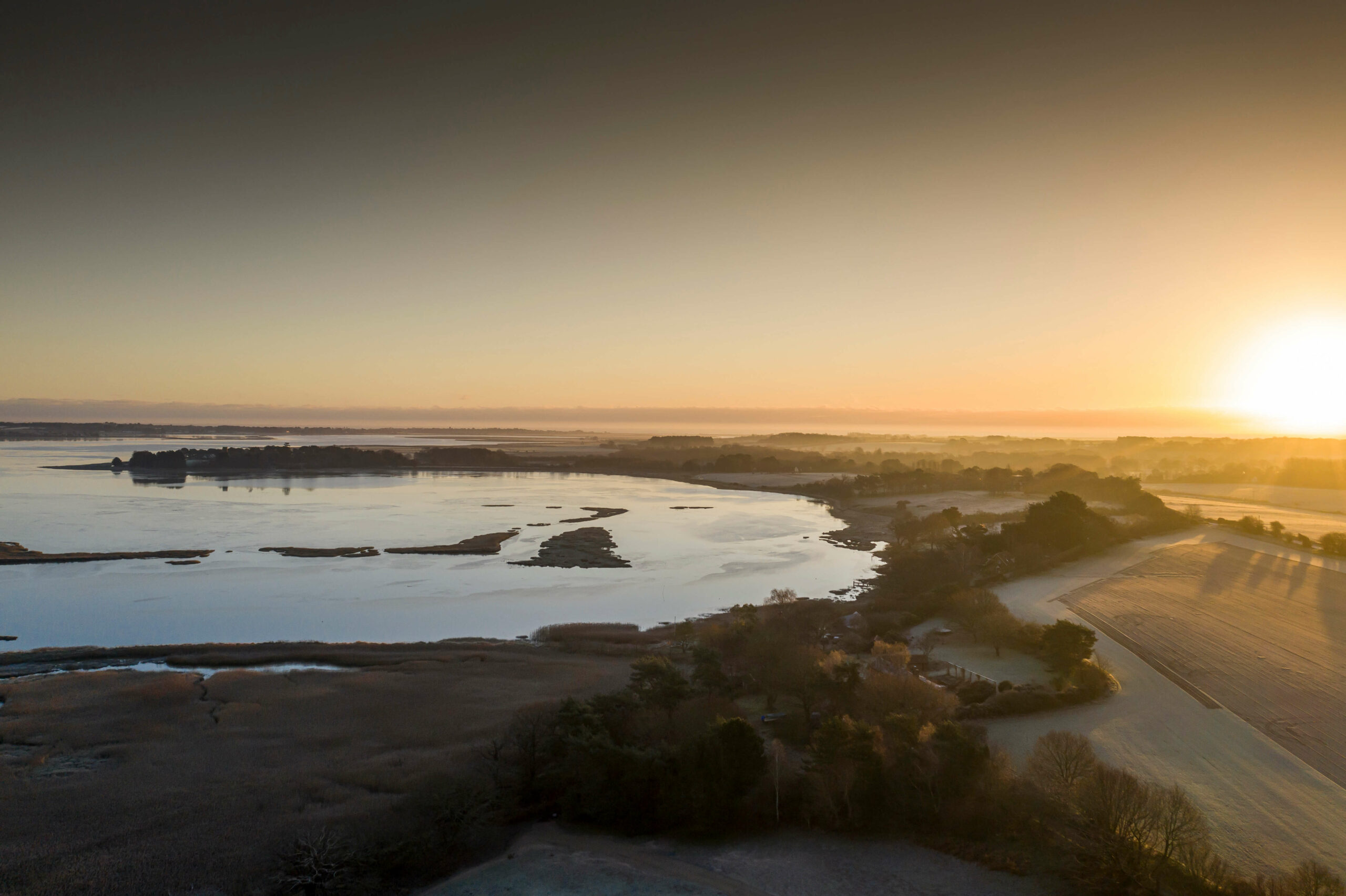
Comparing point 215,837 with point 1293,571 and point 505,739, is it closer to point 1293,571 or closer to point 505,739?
point 505,739

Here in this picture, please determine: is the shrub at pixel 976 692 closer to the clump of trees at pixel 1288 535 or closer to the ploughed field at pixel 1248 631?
the ploughed field at pixel 1248 631

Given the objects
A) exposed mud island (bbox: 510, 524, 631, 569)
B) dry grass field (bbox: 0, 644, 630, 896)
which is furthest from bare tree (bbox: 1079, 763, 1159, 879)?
exposed mud island (bbox: 510, 524, 631, 569)

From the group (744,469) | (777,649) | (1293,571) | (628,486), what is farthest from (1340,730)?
(744,469)

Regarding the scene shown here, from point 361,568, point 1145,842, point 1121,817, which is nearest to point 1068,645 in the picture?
point 1145,842

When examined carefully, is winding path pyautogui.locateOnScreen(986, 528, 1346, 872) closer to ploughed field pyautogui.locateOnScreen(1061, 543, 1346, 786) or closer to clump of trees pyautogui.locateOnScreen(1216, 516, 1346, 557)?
ploughed field pyautogui.locateOnScreen(1061, 543, 1346, 786)

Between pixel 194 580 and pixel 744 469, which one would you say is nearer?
pixel 194 580
